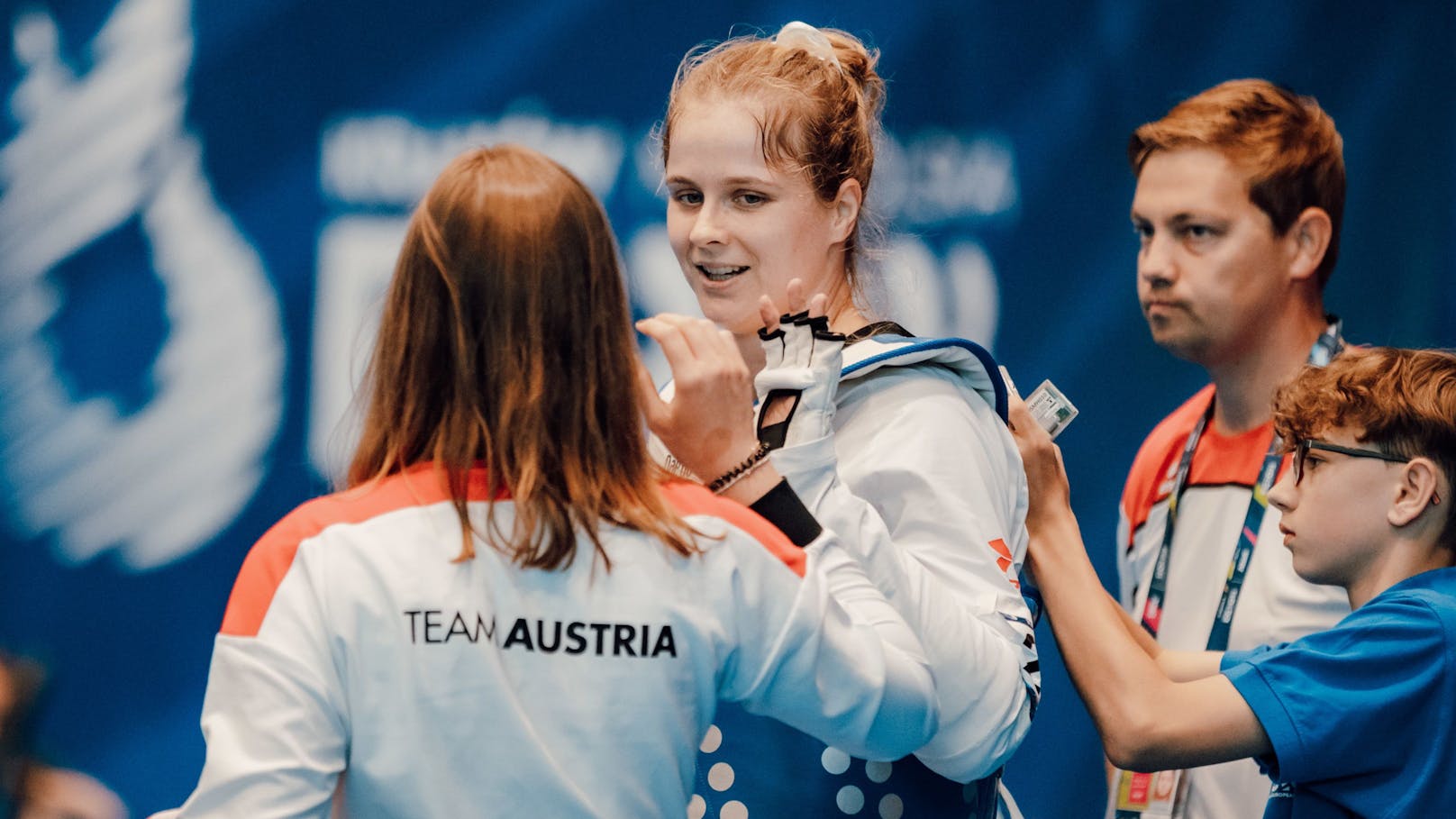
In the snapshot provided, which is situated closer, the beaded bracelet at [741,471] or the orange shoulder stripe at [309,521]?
the orange shoulder stripe at [309,521]

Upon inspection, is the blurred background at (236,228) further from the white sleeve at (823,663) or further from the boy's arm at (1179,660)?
the white sleeve at (823,663)

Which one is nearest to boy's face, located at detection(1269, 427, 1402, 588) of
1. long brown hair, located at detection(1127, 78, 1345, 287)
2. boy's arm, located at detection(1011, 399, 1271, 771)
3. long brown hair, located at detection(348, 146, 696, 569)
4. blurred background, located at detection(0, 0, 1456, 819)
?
boy's arm, located at detection(1011, 399, 1271, 771)

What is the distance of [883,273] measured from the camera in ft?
6.77

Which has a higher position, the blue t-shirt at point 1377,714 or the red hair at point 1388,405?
the red hair at point 1388,405

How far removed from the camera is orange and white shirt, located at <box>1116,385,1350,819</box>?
238 cm

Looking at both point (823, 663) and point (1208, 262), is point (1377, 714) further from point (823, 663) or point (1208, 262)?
point (1208, 262)

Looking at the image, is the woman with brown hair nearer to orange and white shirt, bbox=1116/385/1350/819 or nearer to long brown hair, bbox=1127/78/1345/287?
orange and white shirt, bbox=1116/385/1350/819

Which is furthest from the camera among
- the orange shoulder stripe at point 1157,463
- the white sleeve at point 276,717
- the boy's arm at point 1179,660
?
the orange shoulder stripe at point 1157,463

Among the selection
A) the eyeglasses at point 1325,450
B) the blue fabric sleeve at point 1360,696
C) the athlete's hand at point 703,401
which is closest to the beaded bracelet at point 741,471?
the athlete's hand at point 703,401

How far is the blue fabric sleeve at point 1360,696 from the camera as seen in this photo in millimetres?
1757

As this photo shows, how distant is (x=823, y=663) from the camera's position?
127 cm

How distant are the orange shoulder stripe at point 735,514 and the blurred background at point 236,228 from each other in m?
1.22

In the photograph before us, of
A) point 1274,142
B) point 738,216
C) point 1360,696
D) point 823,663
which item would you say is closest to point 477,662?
point 823,663

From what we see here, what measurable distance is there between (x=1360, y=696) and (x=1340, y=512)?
0.25 meters
